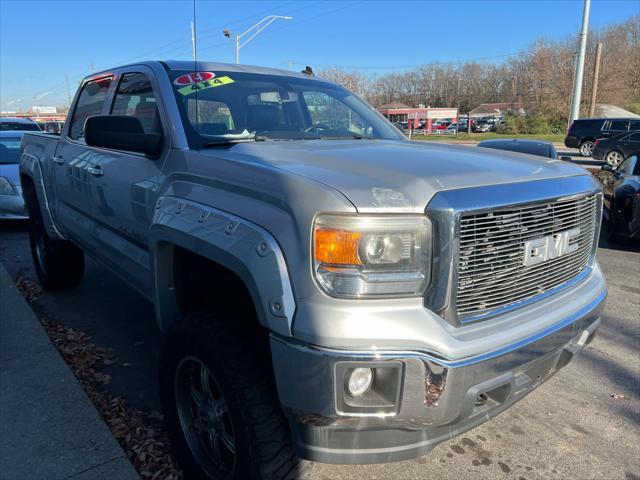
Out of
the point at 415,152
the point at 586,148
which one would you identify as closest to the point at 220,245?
the point at 415,152

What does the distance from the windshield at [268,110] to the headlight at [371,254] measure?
3.86 feet

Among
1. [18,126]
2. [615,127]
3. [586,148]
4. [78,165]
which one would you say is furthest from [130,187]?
[586,148]

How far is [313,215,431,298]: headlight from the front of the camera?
67.9 inches

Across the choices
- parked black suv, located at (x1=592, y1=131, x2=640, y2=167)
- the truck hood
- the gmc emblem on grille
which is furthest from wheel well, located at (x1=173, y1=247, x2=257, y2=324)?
parked black suv, located at (x1=592, y1=131, x2=640, y2=167)

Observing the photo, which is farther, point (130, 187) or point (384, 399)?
point (130, 187)

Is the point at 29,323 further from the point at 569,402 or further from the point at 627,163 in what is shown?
the point at 627,163

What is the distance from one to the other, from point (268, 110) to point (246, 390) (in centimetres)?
186

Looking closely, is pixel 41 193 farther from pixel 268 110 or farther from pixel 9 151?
pixel 9 151

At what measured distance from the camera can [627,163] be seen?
7.70 meters

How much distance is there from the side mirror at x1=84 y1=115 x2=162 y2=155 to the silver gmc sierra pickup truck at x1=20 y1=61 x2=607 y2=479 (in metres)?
0.01

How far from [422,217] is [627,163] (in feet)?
24.1

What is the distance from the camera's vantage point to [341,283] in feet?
5.67

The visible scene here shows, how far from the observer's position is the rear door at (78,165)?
12.1 ft

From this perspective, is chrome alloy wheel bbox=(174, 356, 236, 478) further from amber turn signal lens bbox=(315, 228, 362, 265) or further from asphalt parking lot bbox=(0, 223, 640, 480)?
amber turn signal lens bbox=(315, 228, 362, 265)
